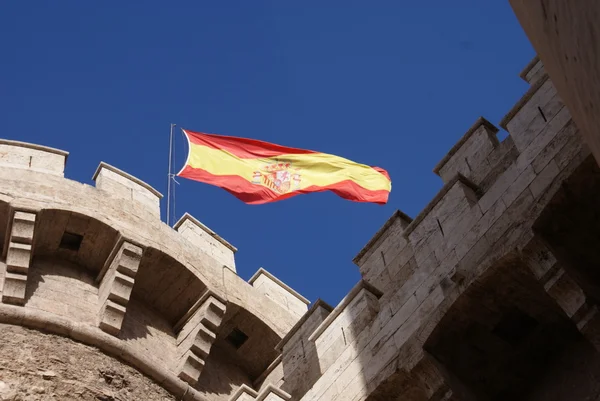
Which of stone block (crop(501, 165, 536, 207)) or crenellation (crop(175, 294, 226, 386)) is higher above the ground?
stone block (crop(501, 165, 536, 207))

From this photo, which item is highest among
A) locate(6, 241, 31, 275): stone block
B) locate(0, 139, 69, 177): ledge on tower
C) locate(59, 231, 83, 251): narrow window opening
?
locate(0, 139, 69, 177): ledge on tower

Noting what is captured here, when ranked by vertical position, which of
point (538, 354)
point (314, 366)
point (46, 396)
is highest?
point (538, 354)

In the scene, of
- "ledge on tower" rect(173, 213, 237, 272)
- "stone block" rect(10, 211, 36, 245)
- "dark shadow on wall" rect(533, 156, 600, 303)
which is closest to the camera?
"dark shadow on wall" rect(533, 156, 600, 303)

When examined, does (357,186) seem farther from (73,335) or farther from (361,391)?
(361,391)

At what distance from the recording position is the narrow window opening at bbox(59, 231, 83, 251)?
13.8 metres

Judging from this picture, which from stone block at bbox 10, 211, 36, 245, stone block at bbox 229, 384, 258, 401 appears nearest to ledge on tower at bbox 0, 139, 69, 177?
stone block at bbox 10, 211, 36, 245

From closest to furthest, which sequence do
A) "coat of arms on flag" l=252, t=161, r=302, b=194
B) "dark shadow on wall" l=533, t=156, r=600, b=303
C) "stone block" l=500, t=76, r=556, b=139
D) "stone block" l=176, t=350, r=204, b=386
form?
"dark shadow on wall" l=533, t=156, r=600, b=303
"stone block" l=500, t=76, r=556, b=139
"stone block" l=176, t=350, r=204, b=386
"coat of arms on flag" l=252, t=161, r=302, b=194

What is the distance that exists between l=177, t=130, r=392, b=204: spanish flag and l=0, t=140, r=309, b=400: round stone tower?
1.51m

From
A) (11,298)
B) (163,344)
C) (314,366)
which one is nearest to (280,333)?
(163,344)

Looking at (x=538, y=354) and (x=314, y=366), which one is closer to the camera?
(x=538, y=354)

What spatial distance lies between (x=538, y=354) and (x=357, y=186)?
9.72 metres

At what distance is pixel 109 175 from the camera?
48.9 ft

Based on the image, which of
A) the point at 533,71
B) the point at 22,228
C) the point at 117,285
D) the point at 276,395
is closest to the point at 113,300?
the point at 117,285

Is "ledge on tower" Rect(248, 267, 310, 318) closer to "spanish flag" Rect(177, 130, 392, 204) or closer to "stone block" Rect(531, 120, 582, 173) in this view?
"spanish flag" Rect(177, 130, 392, 204)
